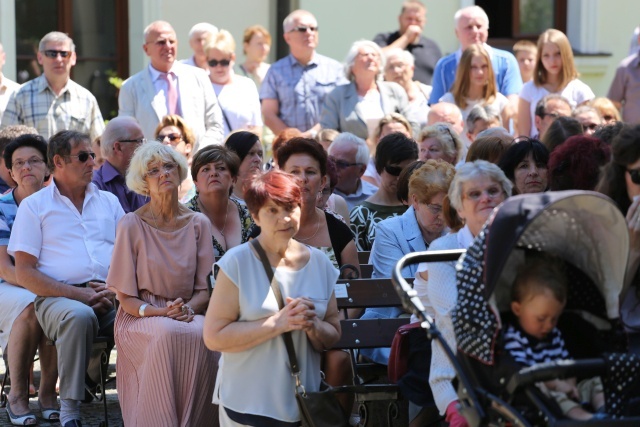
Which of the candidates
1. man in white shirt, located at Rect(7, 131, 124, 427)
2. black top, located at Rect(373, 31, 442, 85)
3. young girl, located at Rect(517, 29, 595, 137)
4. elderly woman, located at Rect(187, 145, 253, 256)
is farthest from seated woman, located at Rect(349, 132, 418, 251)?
black top, located at Rect(373, 31, 442, 85)

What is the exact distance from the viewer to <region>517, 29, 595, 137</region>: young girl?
1100cm

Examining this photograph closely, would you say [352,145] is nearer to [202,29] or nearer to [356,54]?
[356,54]

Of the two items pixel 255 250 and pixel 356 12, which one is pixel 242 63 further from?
pixel 255 250

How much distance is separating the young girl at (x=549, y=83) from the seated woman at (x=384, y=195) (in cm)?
262

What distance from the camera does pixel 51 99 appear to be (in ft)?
36.2

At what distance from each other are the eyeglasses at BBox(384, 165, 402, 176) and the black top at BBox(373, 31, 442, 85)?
4.89 m

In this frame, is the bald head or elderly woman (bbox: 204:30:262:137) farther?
elderly woman (bbox: 204:30:262:137)

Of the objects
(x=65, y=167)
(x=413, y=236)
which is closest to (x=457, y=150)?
(x=413, y=236)

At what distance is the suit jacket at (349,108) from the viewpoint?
1095 cm

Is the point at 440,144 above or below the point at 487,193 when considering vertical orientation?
below

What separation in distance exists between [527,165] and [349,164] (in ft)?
6.20

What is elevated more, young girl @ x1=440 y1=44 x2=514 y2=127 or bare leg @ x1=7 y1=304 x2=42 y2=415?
young girl @ x1=440 y1=44 x2=514 y2=127

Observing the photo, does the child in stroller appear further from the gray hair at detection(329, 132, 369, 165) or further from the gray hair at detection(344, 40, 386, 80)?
the gray hair at detection(344, 40, 386, 80)

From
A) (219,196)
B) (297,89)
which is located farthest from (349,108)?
(219,196)
